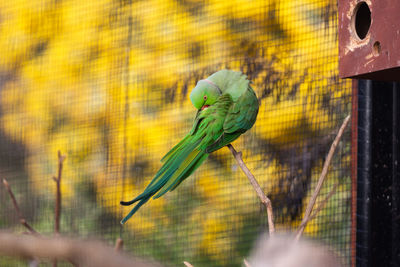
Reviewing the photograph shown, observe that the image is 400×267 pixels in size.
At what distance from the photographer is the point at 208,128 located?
0.82 metres

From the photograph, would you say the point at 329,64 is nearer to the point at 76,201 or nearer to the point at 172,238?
the point at 172,238

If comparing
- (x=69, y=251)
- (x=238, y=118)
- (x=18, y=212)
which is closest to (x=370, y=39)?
Answer: (x=238, y=118)

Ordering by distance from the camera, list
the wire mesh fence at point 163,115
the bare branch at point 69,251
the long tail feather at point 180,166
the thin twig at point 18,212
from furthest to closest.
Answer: the wire mesh fence at point 163,115 → the long tail feather at point 180,166 → the thin twig at point 18,212 → the bare branch at point 69,251

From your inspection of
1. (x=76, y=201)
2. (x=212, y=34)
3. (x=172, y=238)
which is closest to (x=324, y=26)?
(x=212, y=34)

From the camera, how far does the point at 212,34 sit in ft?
3.75

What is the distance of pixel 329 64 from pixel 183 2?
1.10 feet

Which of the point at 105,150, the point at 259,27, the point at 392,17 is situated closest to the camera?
the point at 392,17

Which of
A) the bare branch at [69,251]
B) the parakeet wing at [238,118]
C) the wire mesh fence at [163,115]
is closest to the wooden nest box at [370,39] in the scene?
the parakeet wing at [238,118]

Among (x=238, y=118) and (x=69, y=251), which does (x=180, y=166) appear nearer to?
(x=238, y=118)

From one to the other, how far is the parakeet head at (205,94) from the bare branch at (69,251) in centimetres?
68

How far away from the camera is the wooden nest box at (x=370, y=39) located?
23.7 inches

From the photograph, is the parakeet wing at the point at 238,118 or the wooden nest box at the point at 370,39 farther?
the parakeet wing at the point at 238,118

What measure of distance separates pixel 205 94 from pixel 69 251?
69 centimetres

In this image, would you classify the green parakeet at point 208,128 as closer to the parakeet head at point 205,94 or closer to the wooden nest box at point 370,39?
the parakeet head at point 205,94
